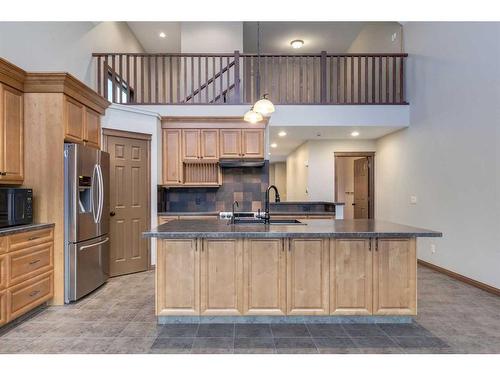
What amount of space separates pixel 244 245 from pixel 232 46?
490 centimetres

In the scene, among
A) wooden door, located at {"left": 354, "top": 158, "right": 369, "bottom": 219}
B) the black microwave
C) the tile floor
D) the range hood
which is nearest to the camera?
the tile floor

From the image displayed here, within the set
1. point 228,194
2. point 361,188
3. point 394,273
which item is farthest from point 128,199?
point 361,188

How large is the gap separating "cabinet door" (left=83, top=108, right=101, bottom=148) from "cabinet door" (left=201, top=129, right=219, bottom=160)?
65.7 inches

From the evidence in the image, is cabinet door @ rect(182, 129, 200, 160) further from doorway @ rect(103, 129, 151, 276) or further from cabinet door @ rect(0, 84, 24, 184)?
cabinet door @ rect(0, 84, 24, 184)

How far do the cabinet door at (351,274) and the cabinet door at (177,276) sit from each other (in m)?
1.24

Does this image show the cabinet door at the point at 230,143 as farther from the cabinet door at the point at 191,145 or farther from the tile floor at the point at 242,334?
the tile floor at the point at 242,334

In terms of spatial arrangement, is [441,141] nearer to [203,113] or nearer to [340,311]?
[340,311]

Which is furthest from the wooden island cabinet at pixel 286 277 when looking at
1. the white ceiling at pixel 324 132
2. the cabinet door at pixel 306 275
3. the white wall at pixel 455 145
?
the white ceiling at pixel 324 132

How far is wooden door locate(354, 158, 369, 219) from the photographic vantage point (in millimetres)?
7017

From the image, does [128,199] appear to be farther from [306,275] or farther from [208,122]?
[306,275]

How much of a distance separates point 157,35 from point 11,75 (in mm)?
5147

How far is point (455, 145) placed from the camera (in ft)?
13.5

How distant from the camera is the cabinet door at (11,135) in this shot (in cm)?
291

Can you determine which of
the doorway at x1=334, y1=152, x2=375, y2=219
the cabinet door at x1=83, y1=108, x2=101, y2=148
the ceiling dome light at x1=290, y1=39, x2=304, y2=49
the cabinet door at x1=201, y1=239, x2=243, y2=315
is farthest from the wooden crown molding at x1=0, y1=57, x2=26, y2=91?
the ceiling dome light at x1=290, y1=39, x2=304, y2=49
